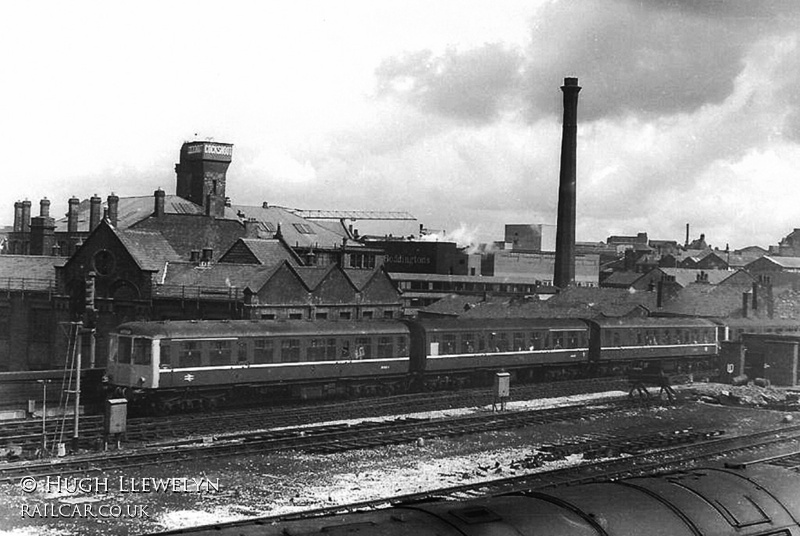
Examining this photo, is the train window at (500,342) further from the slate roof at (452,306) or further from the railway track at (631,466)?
the slate roof at (452,306)

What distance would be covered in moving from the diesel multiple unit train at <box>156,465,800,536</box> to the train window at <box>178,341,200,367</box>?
1838 cm

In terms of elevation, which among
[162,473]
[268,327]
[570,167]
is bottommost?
[162,473]

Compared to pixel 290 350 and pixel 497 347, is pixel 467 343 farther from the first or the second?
pixel 290 350

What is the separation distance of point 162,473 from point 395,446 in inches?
260

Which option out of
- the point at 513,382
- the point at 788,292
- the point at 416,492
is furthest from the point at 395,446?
the point at 788,292

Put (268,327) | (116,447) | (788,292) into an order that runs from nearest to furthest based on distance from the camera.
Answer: (116,447) < (268,327) < (788,292)

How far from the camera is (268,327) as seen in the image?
28891mm

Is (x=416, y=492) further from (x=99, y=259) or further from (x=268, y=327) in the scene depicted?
(x=99, y=259)

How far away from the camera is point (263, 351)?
93.1 feet

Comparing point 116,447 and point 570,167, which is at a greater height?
point 570,167

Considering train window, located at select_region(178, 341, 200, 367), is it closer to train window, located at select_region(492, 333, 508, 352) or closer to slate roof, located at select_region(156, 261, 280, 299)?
slate roof, located at select_region(156, 261, 280, 299)

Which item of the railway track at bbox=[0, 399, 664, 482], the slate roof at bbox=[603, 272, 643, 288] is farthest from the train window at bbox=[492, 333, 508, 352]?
the slate roof at bbox=[603, 272, 643, 288]

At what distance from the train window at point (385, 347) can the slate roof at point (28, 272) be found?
2258 cm

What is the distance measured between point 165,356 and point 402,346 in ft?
33.3
